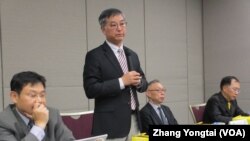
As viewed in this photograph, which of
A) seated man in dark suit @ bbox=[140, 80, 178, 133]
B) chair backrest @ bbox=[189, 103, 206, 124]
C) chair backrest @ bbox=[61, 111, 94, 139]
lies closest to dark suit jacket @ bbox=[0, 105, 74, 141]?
chair backrest @ bbox=[61, 111, 94, 139]

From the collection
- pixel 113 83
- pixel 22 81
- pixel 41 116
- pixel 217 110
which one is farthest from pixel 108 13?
pixel 217 110

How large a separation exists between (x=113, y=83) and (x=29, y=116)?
494 mm

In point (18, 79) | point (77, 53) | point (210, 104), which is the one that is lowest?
point (210, 104)

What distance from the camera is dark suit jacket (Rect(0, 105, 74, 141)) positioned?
1.63 meters

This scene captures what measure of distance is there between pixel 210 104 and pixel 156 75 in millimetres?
1758

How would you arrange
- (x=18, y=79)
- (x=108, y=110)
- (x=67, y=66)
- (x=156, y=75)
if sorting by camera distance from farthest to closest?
(x=156, y=75) → (x=67, y=66) → (x=108, y=110) → (x=18, y=79)

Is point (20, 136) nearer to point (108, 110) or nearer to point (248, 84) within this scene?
point (108, 110)

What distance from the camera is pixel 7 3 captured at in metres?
3.51

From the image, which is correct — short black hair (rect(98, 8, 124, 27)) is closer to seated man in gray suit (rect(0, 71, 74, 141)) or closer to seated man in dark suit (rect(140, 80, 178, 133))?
seated man in gray suit (rect(0, 71, 74, 141))

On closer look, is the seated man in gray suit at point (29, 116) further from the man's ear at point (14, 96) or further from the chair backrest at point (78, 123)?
the chair backrest at point (78, 123)

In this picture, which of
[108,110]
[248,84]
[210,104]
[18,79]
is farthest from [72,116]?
[248,84]

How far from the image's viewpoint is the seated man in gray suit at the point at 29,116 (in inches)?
64.9

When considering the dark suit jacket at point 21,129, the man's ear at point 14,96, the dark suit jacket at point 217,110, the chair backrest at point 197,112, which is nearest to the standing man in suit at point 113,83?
the dark suit jacket at point 21,129

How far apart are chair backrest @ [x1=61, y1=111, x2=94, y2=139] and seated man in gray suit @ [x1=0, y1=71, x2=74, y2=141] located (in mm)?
803
